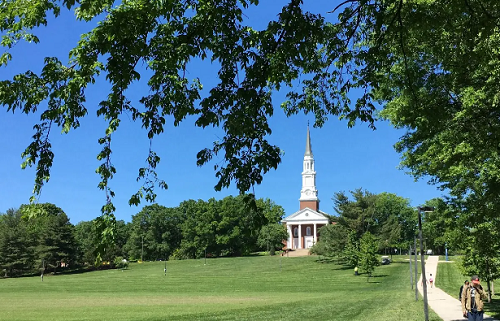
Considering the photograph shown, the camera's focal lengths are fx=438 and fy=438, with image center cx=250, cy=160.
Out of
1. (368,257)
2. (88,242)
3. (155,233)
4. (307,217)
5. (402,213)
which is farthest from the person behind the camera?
(307,217)

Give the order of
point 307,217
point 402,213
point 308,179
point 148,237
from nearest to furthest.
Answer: point 402,213 → point 148,237 → point 307,217 → point 308,179

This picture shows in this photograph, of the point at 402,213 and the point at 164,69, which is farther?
the point at 402,213

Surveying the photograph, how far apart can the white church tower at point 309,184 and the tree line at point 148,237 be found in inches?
251

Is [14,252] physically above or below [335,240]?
below

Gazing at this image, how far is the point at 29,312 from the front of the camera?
80.2 feet

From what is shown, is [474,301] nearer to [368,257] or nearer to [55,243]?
[368,257]

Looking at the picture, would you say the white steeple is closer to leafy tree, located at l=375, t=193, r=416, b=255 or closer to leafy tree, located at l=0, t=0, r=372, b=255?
leafy tree, located at l=375, t=193, r=416, b=255

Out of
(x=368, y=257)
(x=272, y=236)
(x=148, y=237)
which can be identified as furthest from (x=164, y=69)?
(x=148, y=237)

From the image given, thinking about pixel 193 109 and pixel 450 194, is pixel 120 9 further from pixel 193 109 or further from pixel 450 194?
pixel 450 194

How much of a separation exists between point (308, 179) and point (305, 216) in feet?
32.5

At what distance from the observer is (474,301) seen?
11000 mm

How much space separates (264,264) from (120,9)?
69.1 meters

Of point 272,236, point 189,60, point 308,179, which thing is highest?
point 308,179

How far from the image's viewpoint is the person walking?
10.9m
